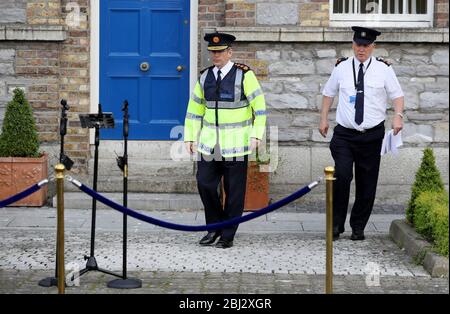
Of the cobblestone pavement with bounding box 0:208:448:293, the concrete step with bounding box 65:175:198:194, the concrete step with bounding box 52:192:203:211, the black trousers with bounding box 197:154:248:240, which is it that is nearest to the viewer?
the cobblestone pavement with bounding box 0:208:448:293

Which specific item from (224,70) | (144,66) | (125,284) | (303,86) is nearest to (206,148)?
(224,70)

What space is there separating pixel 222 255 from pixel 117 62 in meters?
3.94

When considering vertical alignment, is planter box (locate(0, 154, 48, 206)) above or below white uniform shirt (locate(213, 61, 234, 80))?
below

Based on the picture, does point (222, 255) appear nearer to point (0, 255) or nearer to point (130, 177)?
point (0, 255)

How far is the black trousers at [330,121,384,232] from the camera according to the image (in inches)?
383

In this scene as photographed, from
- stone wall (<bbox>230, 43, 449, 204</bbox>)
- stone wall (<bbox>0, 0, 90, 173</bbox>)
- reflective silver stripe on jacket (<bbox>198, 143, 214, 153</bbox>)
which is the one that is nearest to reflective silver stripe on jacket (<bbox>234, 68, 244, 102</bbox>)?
reflective silver stripe on jacket (<bbox>198, 143, 214, 153</bbox>)

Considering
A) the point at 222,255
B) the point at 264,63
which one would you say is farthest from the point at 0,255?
the point at 264,63

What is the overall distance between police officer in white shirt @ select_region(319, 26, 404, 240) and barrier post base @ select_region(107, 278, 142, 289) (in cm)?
253

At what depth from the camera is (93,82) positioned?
12.3m

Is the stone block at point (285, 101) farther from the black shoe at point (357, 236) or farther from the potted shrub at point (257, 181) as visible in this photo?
the black shoe at point (357, 236)

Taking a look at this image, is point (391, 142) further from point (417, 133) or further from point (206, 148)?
point (417, 133)

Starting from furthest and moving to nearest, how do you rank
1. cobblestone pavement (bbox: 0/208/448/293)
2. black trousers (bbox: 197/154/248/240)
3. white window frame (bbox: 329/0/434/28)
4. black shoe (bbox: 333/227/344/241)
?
white window frame (bbox: 329/0/434/28)
black shoe (bbox: 333/227/344/241)
black trousers (bbox: 197/154/248/240)
cobblestone pavement (bbox: 0/208/448/293)

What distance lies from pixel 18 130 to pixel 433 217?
474 cm

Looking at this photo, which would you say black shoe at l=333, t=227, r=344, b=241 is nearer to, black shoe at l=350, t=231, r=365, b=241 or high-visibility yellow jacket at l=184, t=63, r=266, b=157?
black shoe at l=350, t=231, r=365, b=241
